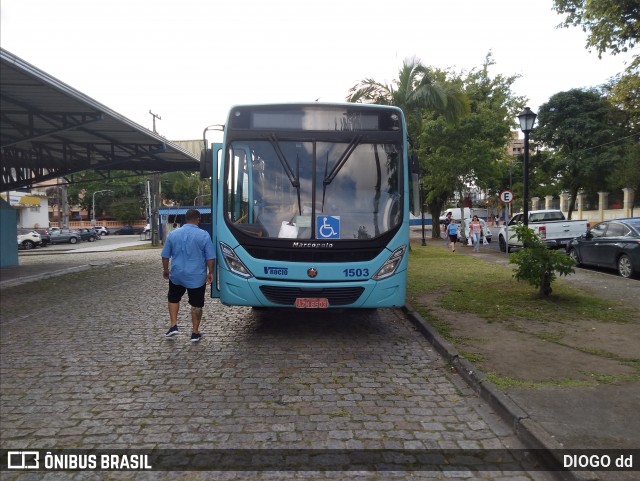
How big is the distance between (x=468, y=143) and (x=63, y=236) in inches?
1406

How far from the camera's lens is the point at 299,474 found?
3.32 m

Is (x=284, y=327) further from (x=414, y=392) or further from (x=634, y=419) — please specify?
(x=634, y=419)

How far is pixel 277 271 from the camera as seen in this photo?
6.41 m

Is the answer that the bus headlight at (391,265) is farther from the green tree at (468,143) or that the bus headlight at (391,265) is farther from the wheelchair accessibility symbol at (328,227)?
the green tree at (468,143)

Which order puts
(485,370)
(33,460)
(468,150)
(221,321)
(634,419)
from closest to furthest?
1. (33,460)
2. (634,419)
3. (485,370)
4. (221,321)
5. (468,150)

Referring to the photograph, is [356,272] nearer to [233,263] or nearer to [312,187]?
[312,187]

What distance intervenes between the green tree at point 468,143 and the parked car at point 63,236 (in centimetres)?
3165

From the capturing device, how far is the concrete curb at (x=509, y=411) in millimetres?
3328

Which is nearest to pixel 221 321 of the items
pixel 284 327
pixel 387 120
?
pixel 284 327

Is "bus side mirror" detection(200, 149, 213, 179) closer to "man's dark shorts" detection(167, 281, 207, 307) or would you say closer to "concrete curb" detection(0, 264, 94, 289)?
"man's dark shorts" detection(167, 281, 207, 307)

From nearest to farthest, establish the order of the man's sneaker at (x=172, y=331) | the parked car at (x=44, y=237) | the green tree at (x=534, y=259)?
the man's sneaker at (x=172, y=331)
the green tree at (x=534, y=259)
the parked car at (x=44, y=237)

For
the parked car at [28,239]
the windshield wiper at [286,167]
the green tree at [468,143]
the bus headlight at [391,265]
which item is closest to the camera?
the bus headlight at [391,265]

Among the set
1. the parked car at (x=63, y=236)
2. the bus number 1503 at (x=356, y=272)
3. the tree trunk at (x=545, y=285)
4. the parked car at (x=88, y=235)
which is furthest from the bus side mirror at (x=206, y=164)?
the parked car at (x=88, y=235)

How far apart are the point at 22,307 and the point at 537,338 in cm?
922
